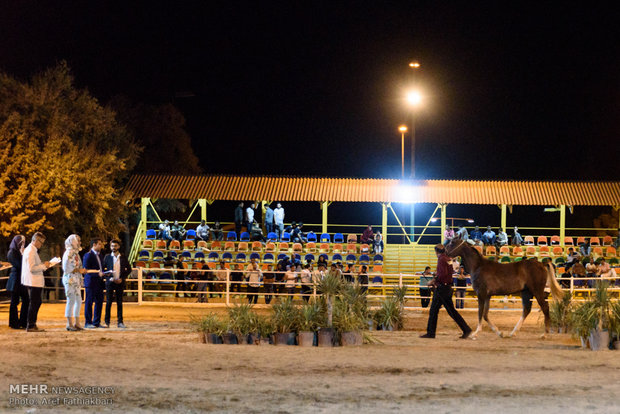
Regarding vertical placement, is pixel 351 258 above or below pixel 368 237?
below

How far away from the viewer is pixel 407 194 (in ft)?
110

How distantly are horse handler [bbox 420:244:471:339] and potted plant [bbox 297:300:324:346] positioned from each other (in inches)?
91.9

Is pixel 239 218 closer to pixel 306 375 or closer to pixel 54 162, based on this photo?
pixel 54 162

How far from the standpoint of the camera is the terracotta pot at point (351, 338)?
13.8m

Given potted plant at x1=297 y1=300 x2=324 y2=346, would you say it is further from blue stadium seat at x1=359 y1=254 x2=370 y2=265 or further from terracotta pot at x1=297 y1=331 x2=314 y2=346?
blue stadium seat at x1=359 y1=254 x2=370 y2=265

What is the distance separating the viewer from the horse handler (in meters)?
15.0

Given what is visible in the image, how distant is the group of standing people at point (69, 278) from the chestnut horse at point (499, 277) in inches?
262

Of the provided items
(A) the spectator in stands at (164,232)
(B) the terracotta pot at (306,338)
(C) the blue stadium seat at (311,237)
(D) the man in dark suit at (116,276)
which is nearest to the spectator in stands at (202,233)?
(A) the spectator in stands at (164,232)

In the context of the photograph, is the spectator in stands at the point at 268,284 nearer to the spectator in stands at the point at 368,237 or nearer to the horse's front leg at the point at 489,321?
the spectator in stands at the point at 368,237

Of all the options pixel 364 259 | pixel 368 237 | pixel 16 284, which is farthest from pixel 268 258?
pixel 16 284

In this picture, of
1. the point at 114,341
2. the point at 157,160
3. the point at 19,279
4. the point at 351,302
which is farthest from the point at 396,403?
the point at 157,160

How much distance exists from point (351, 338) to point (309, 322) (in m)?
0.75

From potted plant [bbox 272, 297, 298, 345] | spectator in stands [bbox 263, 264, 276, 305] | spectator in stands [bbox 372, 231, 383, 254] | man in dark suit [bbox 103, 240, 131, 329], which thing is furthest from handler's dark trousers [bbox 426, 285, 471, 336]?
spectator in stands [bbox 372, 231, 383, 254]

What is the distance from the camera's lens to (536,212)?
252 ft
